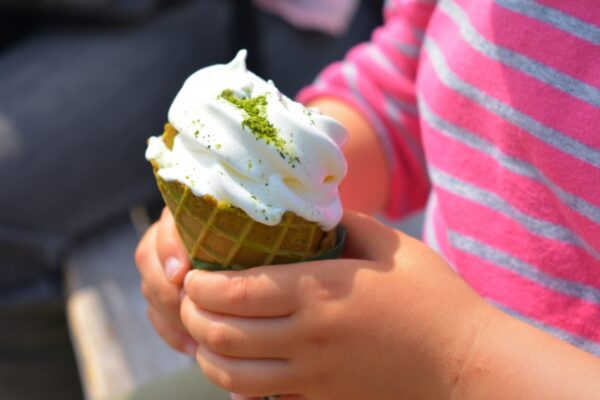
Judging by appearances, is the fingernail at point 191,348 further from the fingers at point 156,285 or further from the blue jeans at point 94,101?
the blue jeans at point 94,101

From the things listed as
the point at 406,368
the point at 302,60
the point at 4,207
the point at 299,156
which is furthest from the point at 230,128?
the point at 302,60

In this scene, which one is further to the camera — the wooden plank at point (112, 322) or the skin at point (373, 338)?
the wooden plank at point (112, 322)

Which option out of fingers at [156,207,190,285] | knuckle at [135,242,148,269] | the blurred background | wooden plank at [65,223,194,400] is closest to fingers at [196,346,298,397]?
fingers at [156,207,190,285]

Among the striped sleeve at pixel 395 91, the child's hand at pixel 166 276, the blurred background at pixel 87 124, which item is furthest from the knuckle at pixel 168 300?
the blurred background at pixel 87 124

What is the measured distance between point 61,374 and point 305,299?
1.27 meters

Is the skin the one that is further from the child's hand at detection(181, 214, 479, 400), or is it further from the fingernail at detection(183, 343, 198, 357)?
the fingernail at detection(183, 343, 198, 357)

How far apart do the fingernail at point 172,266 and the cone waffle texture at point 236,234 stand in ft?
0.15

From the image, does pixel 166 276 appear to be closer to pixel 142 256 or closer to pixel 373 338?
pixel 142 256

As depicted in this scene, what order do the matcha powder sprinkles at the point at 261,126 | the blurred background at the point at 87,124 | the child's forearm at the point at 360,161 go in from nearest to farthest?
the matcha powder sprinkles at the point at 261,126
the child's forearm at the point at 360,161
the blurred background at the point at 87,124

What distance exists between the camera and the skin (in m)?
0.70

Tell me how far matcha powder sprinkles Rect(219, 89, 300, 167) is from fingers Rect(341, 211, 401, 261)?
14 cm

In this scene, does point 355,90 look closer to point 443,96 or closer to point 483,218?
point 443,96

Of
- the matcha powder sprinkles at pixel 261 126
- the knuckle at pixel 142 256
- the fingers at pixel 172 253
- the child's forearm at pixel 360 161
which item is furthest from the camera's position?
the child's forearm at pixel 360 161

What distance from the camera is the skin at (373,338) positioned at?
2.29 feet
